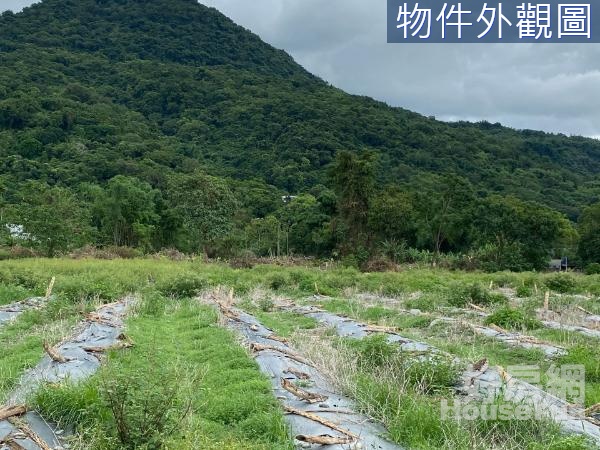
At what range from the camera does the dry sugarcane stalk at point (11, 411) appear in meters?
4.68

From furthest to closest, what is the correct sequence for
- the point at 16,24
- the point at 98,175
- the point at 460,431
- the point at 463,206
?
the point at 16,24
the point at 98,175
the point at 463,206
the point at 460,431

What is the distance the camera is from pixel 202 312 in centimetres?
1145

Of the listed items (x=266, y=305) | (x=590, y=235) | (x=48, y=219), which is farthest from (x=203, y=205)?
(x=590, y=235)

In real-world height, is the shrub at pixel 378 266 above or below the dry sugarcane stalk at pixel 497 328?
below

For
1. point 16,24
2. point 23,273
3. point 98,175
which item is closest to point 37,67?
point 16,24

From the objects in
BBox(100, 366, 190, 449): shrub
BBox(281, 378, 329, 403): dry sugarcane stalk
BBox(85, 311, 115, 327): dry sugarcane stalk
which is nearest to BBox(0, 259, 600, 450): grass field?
BBox(100, 366, 190, 449): shrub

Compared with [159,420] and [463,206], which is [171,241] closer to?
[463,206]

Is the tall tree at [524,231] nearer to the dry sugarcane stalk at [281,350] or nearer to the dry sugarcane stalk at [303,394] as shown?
the dry sugarcane stalk at [281,350]

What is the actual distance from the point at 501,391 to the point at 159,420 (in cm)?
301

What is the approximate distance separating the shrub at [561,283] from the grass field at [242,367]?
14.4ft

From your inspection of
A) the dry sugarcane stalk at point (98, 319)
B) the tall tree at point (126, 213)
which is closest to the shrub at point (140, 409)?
the dry sugarcane stalk at point (98, 319)

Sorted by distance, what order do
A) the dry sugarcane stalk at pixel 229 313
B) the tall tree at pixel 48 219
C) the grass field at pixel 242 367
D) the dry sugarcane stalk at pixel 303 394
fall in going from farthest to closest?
the tall tree at pixel 48 219
the dry sugarcane stalk at pixel 229 313
the dry sugarcane stalk at pixel 303 394
the grass field at pixel 242 367

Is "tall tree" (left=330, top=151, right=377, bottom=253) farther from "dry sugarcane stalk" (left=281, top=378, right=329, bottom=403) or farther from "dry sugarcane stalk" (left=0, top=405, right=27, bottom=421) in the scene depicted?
"dry sugarcane stalk" (left=0, top=405, right=27, bottom=421)

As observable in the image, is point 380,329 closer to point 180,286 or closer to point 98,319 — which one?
point 98,319
